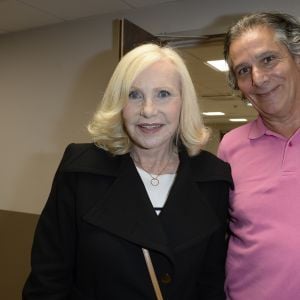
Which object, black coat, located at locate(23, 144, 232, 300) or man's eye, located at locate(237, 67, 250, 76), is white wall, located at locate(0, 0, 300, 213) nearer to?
man's eye, located at locate(237, 67, 250, 76)

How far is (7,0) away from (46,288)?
2358 millimetres

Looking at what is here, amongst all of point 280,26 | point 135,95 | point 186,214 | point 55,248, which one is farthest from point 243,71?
point 55,248

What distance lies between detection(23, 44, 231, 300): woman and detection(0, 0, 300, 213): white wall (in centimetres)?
166

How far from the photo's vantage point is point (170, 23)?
2.84m

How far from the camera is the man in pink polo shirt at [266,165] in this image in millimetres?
1267

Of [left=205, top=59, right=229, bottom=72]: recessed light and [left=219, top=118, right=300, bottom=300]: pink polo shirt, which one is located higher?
[left=205, top=59, right=229, bottom=72]: recessed light

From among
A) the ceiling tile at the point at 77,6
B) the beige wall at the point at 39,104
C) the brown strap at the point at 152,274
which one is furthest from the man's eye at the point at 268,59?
the ceiling tile at the point at 77,6

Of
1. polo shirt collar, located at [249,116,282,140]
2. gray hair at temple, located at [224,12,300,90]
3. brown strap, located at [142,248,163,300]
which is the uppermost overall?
gray hair at temple, located at [224,12,300,90]

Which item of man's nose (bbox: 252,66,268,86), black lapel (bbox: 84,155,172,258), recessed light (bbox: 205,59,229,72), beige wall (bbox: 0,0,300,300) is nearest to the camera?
black lapel (bbox: 84,155,172,258)

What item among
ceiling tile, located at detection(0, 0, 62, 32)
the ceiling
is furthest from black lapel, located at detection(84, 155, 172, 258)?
ceiling tile, located at detection(0, 0, 62, 32)

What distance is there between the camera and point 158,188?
4.44 feet

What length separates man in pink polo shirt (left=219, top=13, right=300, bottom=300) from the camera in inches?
49.9

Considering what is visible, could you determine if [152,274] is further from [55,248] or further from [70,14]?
[70,14]

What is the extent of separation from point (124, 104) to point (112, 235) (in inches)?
16.8
